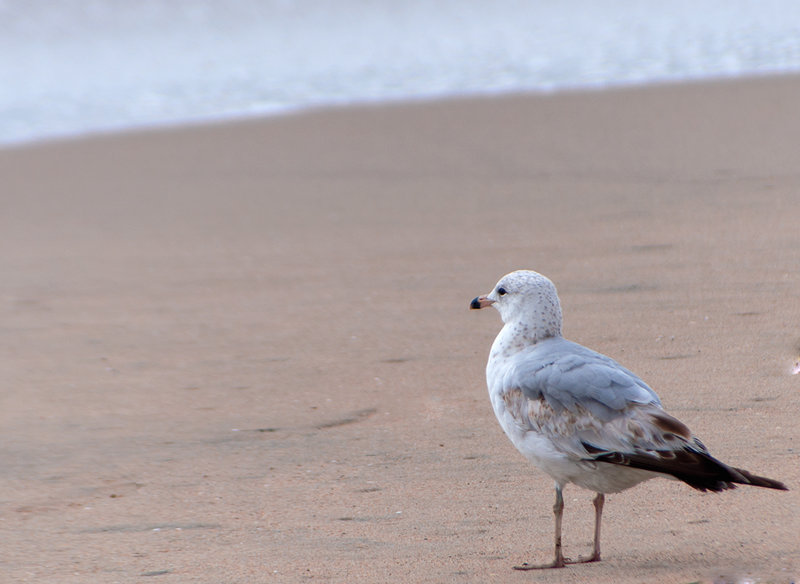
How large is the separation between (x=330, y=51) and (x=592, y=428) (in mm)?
11778

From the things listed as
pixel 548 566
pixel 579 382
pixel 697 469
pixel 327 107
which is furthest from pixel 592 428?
pixel 327 107

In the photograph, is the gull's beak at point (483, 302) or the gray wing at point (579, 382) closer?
the gray wing at point (579, 382)

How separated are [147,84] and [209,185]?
5039 millimetres

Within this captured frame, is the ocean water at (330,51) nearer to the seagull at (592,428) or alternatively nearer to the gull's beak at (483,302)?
the gull's beak at (483,302)

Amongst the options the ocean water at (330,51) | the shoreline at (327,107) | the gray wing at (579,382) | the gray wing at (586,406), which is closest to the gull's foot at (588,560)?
the gray wing at (586,406)

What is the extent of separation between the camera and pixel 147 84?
12844mm

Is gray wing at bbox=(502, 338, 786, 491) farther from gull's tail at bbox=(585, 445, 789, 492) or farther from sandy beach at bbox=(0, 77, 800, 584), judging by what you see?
sandy beach at bbox=(0, 77, 800, 584)

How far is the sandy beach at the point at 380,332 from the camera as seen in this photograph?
3369 mm

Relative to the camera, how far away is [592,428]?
9.63ft

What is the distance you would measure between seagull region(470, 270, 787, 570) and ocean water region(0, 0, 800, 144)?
23.8ft

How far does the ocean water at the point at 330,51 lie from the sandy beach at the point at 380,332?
53.6 inches

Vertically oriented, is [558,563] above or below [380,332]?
below

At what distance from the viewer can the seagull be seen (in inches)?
109

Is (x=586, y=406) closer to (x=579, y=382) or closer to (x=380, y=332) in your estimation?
(x=579, y=382)
